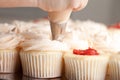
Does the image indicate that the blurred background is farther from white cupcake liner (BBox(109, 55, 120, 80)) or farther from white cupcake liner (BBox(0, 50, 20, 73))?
white cupcake liner (BBox(109, 55, 120, 80))

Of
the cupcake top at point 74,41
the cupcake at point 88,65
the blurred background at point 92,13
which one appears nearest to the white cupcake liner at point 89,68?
the cupcake at point 88,65

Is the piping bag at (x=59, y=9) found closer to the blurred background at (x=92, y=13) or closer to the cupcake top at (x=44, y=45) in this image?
the cupcake top at (x=44, y=45)

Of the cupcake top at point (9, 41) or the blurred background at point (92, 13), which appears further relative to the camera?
the blurred background at point (92, 13)

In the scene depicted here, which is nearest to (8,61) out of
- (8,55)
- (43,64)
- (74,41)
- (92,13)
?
(8,55)

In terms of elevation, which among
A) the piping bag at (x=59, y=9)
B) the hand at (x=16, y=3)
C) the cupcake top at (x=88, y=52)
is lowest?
the cupcake top at (x=88, y=52)

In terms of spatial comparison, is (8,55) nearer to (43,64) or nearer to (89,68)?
(43,64)

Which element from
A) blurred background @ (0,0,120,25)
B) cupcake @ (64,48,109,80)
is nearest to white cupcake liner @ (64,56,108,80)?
cupcake @ (64,48,109,80)

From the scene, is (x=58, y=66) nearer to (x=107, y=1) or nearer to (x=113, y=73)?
(x=113, y=73)
